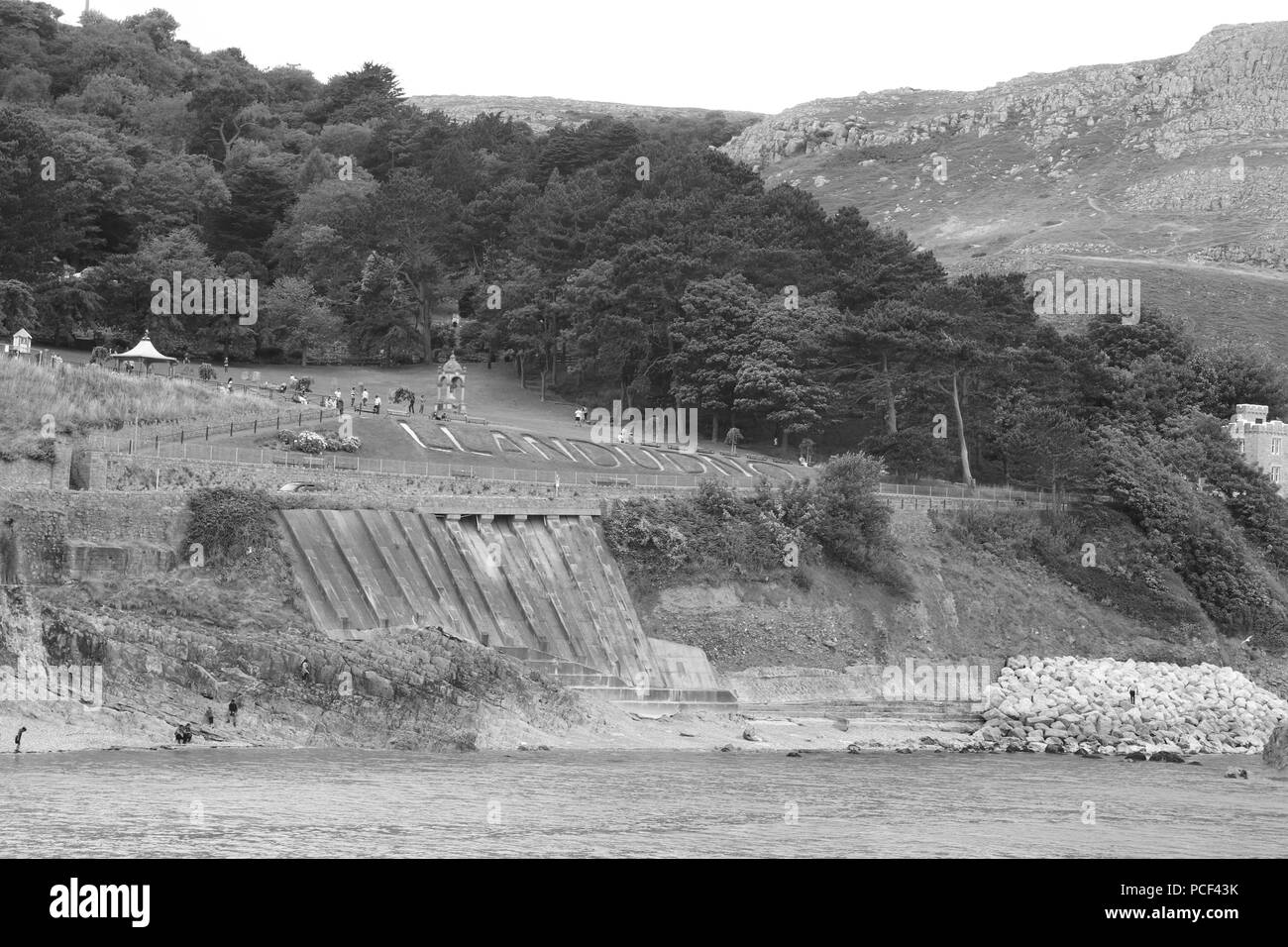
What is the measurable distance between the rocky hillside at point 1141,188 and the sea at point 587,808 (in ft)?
327

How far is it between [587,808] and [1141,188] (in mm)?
154990

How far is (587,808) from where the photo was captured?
37.6 meters

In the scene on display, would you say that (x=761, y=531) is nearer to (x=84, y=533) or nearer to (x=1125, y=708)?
(x=1125, y=708)

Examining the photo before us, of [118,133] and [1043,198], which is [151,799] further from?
[1043,198]

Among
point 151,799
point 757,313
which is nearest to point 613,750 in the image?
point 151,799

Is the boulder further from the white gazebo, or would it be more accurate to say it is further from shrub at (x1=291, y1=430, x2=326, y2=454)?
the white gazebo

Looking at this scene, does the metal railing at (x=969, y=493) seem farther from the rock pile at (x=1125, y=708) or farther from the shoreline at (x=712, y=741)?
the shoreline at (x=712, y=741)

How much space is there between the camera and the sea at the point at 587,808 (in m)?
31.7

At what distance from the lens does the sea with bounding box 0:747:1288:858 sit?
1249 inches

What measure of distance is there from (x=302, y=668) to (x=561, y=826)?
12433 millimetres

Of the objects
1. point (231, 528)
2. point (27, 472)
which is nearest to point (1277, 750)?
point (231, 528)

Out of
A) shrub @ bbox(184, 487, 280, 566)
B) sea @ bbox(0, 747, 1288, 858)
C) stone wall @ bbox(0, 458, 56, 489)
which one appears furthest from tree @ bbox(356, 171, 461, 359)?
sea @ bbox(0, 747, 1288, 858)

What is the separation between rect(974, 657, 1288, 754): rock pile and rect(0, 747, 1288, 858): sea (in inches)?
434

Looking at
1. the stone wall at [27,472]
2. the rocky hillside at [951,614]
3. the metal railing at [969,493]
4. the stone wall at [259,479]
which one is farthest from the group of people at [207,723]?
the metal railing at [969,493]
